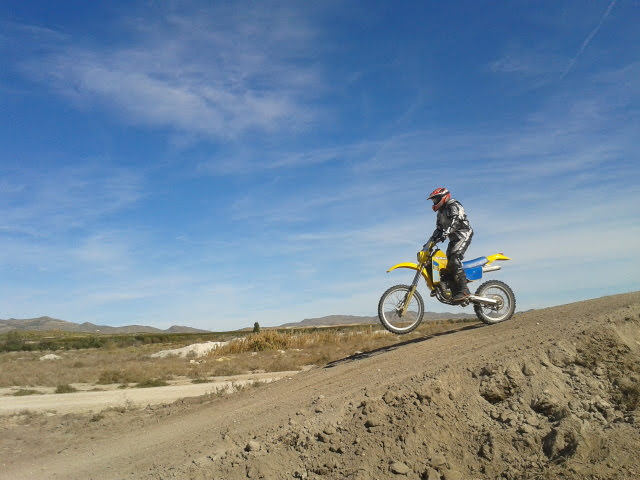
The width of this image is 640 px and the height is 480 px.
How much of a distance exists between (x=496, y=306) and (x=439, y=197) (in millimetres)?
2699

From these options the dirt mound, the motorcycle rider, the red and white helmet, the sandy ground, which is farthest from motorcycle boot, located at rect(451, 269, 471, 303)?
the sandy ground

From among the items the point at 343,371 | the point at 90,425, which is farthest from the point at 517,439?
the point at 90,425

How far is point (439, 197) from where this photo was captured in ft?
35.8

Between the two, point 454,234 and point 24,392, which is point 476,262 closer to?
Result: point 454,234

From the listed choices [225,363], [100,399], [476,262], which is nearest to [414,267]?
[476,262]

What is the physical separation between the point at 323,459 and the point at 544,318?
5966 millimetres

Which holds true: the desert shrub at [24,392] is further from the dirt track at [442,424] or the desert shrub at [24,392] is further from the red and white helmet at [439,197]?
the red and white helmet at [439,197]

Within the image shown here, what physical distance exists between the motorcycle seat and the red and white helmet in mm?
1338

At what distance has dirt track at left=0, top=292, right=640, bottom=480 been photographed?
16.3ft

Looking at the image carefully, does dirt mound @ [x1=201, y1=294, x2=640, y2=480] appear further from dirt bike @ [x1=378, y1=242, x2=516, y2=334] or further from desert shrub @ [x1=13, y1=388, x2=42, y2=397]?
desert shrub @ [x1=13, y1=388, x2=42, y2=397]

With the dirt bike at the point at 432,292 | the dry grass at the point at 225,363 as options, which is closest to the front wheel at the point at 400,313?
the dirt bike at the point at 432,292

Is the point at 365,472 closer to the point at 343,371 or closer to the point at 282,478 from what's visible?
the point at 282,478

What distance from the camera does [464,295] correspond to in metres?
10.5

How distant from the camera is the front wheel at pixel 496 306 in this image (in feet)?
36.4
